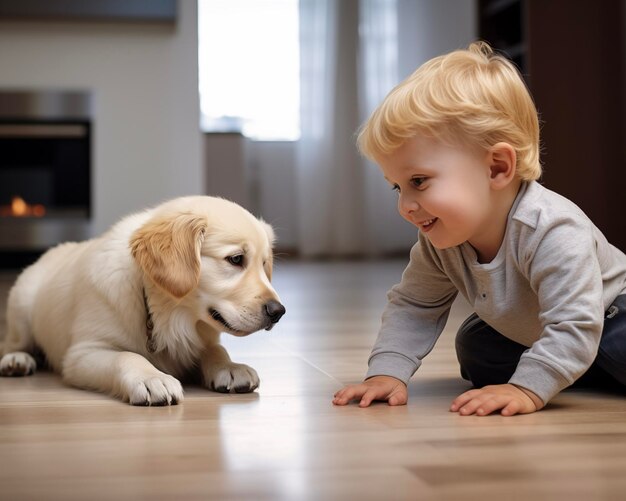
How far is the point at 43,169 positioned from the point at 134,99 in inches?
27.0

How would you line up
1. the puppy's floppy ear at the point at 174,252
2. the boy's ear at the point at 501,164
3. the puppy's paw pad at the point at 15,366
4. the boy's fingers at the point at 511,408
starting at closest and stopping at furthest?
1. the boy's fingers at the point at 511,408
2. the boy's ear at the point at 501,164
3. the puppy's floppy ear at the point at 174,252
4. the puppy's paw pad at the point at 15,366

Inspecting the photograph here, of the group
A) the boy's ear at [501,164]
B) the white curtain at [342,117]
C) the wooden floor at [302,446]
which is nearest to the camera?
the wooden floor at [302,446]

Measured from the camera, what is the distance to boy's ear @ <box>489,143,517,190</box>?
1.43 m

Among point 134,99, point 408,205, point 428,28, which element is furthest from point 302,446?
point 428,28

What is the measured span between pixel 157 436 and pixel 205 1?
6328mm

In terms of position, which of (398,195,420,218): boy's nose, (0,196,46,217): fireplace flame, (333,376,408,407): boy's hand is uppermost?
(398,195,420,218): boy's nose

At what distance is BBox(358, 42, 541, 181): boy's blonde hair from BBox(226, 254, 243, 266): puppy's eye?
30cm

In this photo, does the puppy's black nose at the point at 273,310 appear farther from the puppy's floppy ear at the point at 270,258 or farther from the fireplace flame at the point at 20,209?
the fireplace flame at the point at 20,209

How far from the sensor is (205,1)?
715 cm

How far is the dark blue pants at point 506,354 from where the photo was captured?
1.51 metres

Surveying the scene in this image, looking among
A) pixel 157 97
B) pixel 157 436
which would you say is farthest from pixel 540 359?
pixel 157 97

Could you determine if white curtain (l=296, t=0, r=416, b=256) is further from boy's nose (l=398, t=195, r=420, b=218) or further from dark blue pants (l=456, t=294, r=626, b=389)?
boy's nose (l=398, t=195, r=420, b=218)

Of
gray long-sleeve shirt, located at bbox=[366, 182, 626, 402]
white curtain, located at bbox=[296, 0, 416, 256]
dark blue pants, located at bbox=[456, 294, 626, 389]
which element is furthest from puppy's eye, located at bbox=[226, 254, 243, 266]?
white curtain, located at bbox=[296, 0, 416, 256]

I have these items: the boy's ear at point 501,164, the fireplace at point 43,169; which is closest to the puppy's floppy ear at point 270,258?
the boy's ear at point 501,164
